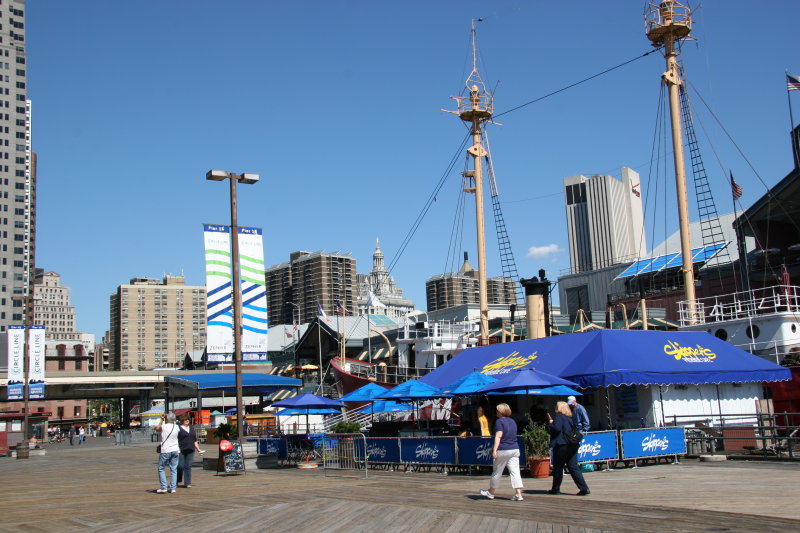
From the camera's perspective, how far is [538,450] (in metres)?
17.3

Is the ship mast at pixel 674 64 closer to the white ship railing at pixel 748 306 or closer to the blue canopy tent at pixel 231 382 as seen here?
the white ship railing at pixel 748 306

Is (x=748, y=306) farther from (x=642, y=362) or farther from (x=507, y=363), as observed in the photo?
(x=507, y=363)

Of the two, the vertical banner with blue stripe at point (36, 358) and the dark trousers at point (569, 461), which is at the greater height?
the vertical banner with blue stripe at point (36, 358)

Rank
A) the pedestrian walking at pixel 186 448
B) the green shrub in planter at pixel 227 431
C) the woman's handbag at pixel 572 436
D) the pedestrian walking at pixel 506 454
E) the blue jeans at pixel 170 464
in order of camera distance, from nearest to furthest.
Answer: the pedestrian walking at pixel 506 454
the woman's handbag at pixel 572 436
the blue jeans at pixel 170 464
the pedestrian walking at pixel 186 448
the green shrub in planter at pixel 227 431

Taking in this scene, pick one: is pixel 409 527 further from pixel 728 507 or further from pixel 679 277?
pixel 679 277

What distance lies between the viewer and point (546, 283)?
3206cm

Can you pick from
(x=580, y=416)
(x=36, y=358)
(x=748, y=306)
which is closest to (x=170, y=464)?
(x=580, y=416)

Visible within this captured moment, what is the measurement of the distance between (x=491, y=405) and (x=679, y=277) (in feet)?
107

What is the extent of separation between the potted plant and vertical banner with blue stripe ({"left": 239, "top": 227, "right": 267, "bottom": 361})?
860 centimetres

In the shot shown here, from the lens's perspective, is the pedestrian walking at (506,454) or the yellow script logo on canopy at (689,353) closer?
the pedestrian walking at (506,454)

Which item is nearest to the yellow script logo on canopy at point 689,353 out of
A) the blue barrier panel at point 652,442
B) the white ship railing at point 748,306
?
the white ship railing at point 748,306

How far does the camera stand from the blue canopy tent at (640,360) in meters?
23.0

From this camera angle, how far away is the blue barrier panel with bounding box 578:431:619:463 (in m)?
18.7

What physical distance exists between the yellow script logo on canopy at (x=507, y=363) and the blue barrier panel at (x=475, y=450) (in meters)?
8.17
